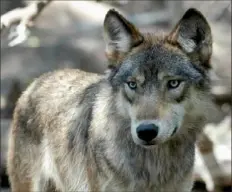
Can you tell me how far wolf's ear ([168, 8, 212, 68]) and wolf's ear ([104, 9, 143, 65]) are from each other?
325 mm

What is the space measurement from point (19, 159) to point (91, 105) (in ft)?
3.96

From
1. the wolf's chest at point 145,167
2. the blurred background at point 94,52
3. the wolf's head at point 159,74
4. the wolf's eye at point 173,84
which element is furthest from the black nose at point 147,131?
the blurred background at point 94,52

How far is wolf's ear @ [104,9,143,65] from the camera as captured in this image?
18.5ft

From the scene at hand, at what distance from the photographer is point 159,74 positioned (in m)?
5.32

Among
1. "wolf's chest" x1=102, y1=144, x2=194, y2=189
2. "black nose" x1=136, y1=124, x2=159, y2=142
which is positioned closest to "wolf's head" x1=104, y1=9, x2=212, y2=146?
"black nose" x1=136, y1=124, x2=159, y2=142

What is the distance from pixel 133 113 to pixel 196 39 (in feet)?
2.60

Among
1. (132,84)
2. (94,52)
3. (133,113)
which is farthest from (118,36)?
(94,52)

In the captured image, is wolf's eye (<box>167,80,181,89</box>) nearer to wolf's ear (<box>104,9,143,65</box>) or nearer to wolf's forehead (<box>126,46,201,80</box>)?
wolf's forehead (<box>126,46,201,80</box>)

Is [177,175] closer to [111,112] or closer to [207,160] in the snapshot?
[111,112]

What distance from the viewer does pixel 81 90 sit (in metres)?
6.54

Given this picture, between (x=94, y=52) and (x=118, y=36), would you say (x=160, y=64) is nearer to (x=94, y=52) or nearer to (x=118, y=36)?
(x=118, y=36)

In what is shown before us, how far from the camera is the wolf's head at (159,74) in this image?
5.17m

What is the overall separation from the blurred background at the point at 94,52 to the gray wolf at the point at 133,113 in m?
1.84

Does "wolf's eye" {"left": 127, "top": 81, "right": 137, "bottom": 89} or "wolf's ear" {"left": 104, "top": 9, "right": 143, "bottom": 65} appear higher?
"wolf's ear" {"left": 104, "top": 9, "right": 143, "bottom": 65}
